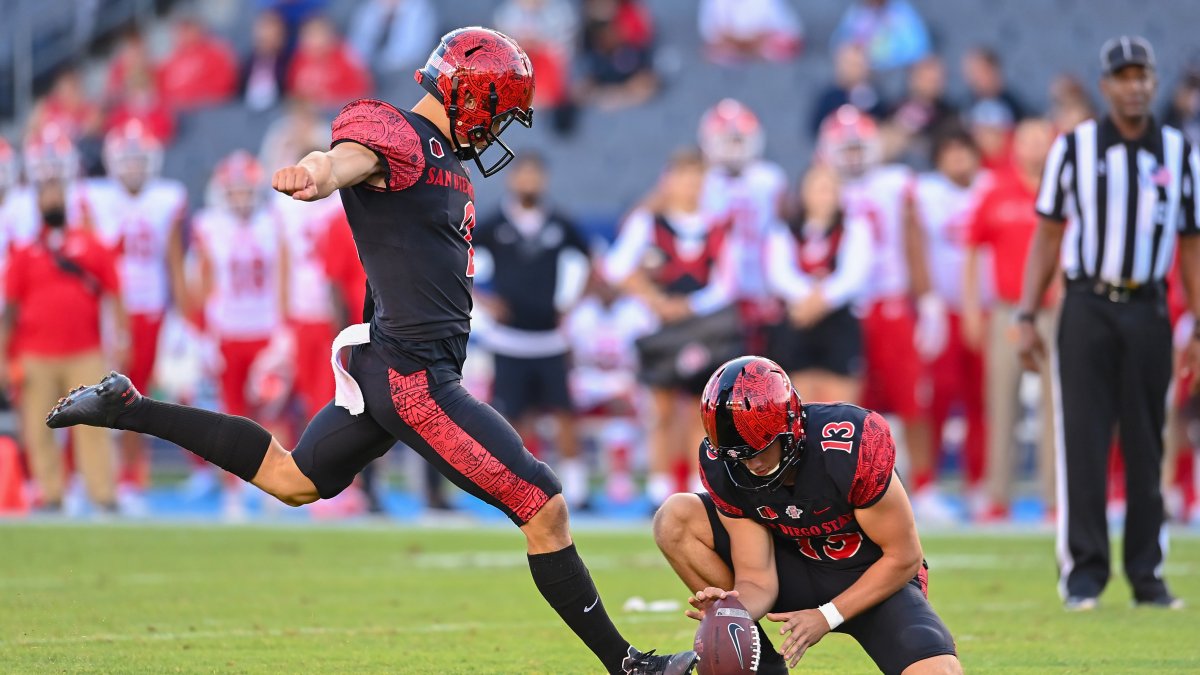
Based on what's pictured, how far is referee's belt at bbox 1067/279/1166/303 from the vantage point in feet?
22.7

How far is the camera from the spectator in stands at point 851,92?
1396 centimetres

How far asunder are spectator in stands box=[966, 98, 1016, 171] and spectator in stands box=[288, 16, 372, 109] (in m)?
5.86

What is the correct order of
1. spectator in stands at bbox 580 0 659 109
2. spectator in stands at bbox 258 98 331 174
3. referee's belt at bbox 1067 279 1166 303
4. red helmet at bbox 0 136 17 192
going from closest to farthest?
referee's belt at bbox 1067 279 1166 303 → red helmet at bbox 0 136 17 192 → spectator in stands at bbox 258 98 331 174 → spectator in stands at bbox 580 0 659 109

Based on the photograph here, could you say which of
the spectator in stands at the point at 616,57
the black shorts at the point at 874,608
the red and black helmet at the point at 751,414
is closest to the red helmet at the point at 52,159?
the spectator in stands at the point at 616,57

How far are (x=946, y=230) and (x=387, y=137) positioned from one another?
7.34 m

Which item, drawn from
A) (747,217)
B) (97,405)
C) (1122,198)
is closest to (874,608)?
(97,405)

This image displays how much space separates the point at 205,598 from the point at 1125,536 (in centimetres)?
356

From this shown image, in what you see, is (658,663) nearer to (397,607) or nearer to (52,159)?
(397,607)

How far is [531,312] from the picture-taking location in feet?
38.2

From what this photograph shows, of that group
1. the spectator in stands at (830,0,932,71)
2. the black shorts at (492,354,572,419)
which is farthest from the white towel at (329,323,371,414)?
the spectator in stands at (830,0,932,71)

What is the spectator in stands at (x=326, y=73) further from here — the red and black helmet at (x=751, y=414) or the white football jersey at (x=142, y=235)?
the red and black helmet at (x=751, y=414)

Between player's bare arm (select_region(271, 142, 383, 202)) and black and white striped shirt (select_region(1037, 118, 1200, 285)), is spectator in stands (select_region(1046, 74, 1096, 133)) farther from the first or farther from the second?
player's bare arm (select_region(271, 142, 383, 202))

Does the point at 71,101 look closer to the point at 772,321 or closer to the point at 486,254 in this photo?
the point at 486,254

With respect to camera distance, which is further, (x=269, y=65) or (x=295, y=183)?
(x=269, y=65)
